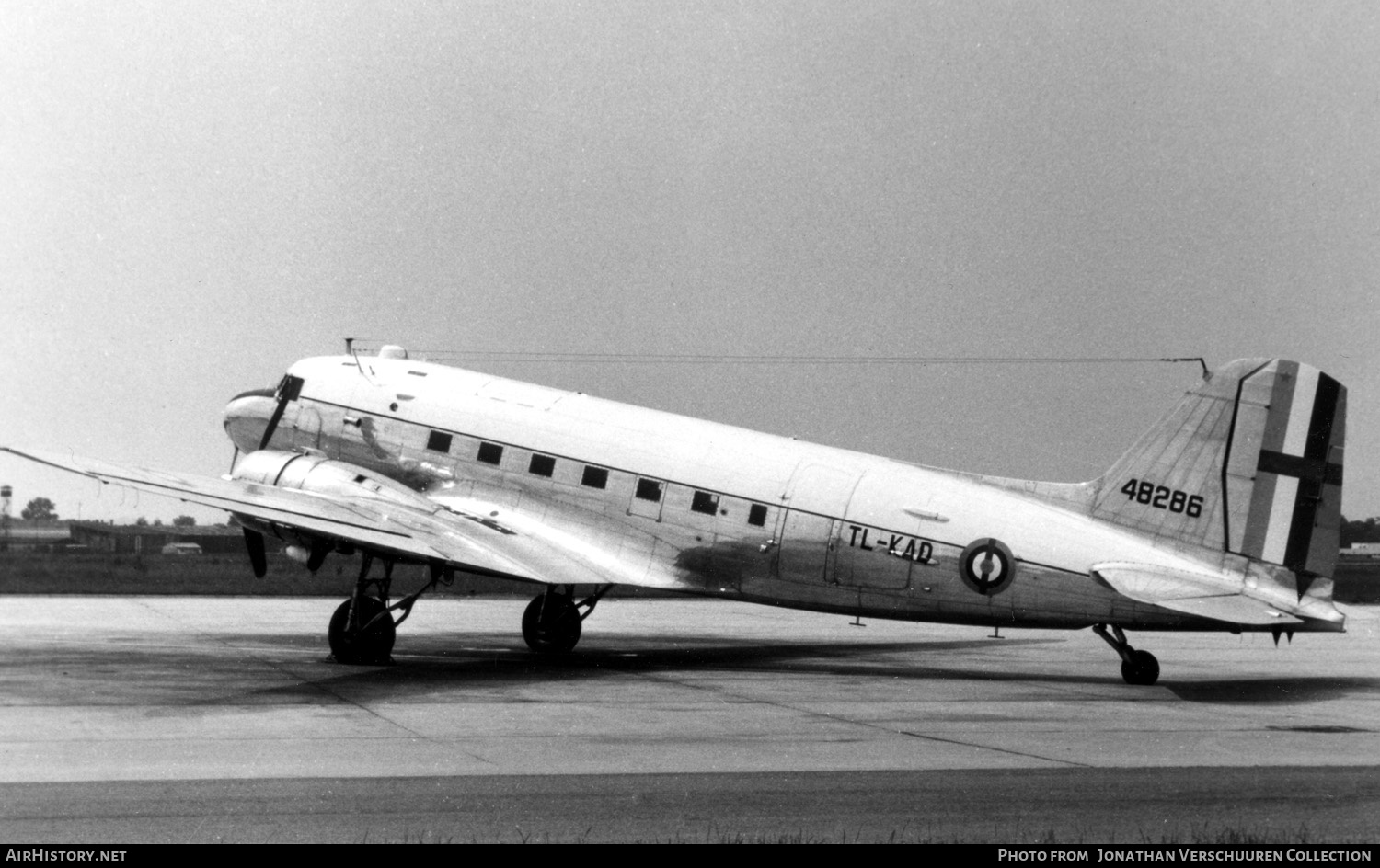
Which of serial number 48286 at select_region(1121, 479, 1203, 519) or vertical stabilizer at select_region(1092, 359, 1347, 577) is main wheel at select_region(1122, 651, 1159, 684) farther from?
serial number 48286 at select_region(1121, 479, 1203, 519)

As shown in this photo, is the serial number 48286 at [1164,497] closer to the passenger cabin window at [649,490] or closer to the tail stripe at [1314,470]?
the tail stripe at [1314,470]

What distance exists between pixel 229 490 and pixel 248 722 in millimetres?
6585

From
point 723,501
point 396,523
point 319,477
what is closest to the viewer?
point 396,523

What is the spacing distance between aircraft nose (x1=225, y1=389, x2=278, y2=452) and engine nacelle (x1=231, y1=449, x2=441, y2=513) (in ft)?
6.75

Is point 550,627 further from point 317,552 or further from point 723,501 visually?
point 317,552

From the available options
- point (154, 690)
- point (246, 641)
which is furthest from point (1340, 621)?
point (246, 641)

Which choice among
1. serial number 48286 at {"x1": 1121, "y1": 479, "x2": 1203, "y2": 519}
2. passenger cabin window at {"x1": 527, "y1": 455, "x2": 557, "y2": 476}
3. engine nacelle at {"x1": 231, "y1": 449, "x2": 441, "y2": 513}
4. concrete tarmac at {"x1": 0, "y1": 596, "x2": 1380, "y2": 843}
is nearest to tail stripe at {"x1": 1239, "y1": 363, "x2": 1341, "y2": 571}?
serial number 48286 at {"x1": 1121, "y1": 479, "x2": 1203, "y2": 519}

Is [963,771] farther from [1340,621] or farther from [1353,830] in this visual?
[1340,621]

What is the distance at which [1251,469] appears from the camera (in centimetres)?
1852

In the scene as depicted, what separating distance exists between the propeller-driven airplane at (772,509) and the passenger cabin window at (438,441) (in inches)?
0.9

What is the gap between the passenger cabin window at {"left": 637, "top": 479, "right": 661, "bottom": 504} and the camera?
21.5 m

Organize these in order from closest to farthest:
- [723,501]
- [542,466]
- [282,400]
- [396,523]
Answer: [396,523]
[723,501]
[542,466]
[282,400]

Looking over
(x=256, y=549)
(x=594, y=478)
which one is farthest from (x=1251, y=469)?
(x=256, y=549)

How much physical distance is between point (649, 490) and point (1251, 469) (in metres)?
8.69
